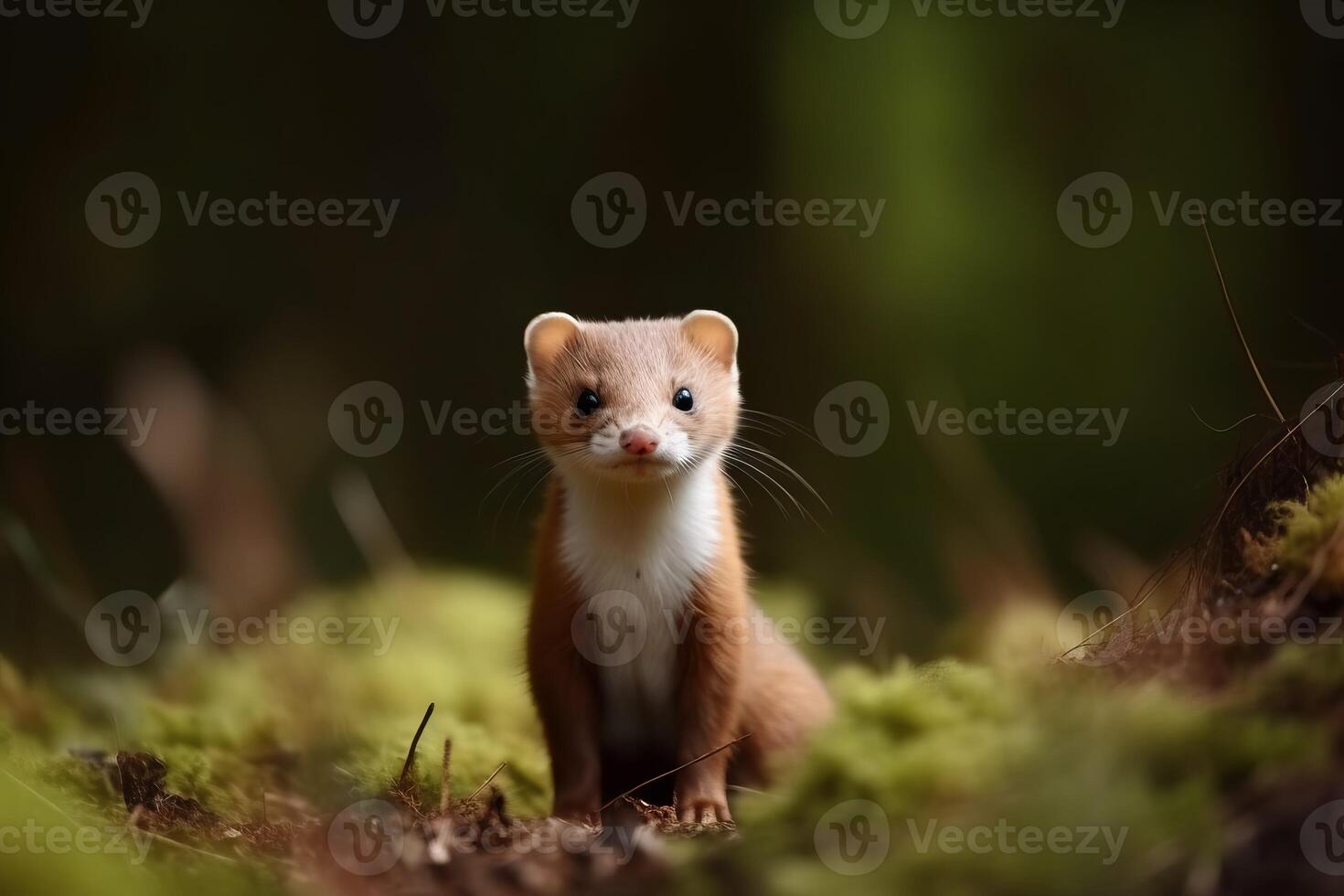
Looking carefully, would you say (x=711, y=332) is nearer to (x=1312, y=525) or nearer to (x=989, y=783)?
(x=1312, y=525)

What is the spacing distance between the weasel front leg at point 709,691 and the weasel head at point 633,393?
31 cm

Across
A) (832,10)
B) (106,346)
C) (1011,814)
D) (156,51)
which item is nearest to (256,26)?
(156,51)

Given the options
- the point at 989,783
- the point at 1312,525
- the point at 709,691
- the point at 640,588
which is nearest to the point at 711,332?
the point at 640,588

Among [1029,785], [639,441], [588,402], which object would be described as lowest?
[1029,785]

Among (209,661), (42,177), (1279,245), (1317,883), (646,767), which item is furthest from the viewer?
(42,177)

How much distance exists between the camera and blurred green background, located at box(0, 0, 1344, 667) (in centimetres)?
372

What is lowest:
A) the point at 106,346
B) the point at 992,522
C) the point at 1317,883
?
the point at 1317,883

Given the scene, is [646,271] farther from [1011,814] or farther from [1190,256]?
[1011,814]

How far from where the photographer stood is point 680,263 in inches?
165

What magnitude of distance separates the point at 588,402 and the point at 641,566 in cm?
32

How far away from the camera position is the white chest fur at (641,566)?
2.26 m

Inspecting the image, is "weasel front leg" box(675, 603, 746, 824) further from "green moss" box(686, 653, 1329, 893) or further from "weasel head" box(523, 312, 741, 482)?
"green moss" box(686, 653, 1329, 893)

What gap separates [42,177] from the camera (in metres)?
4.06

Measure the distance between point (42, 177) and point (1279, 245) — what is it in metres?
3.92
